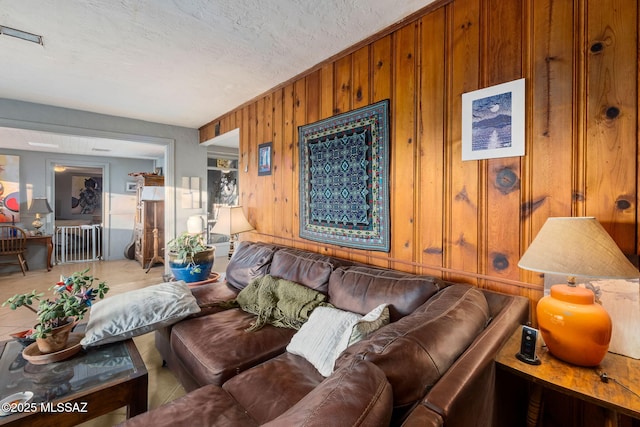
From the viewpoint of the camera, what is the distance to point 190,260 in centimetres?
296

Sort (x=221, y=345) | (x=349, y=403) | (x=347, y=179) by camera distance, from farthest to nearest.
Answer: (x=347, y=179) → (x=221, y=345) → (x=349, y=403)

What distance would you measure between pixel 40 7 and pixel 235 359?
8.00 ft

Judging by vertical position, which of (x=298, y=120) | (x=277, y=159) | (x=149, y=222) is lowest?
(x=149, y=222)

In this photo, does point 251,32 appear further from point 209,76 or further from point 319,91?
point 209,76

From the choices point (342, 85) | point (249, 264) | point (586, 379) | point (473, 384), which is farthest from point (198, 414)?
point (342, 85)

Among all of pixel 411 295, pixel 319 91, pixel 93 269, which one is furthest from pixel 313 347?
pixel 93 269

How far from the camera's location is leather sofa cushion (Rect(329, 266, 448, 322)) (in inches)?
61.0

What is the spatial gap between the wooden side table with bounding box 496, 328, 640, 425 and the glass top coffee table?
1.66m

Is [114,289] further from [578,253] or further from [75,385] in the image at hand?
[578,253]

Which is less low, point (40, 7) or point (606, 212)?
point (40, 7)

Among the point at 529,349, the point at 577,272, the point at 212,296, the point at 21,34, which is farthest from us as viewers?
the point at 212,296

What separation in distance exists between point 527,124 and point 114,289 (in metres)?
5.06

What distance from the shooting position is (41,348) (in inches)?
58.4

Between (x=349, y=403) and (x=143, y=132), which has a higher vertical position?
(x=143, y=132)
